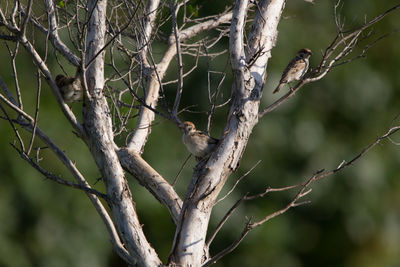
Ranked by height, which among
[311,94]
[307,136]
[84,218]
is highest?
[311,94]

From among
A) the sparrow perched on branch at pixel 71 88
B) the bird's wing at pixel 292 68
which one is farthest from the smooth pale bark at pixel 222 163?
the bird's wing at pixel 292 68

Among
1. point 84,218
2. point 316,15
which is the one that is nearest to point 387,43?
point 316,15

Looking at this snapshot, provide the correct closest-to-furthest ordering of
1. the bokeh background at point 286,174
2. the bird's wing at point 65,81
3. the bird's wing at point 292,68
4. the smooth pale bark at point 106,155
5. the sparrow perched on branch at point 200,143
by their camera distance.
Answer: the smooth pale bark at point 106,155
the sparrow perched on branch at point 200,143
the bird's wing at point 65,81
the bird's wing at point 292,68
the bokeh background at point 286,174

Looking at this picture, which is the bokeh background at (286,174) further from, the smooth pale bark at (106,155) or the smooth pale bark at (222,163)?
the smooth pale bark at (222,163)

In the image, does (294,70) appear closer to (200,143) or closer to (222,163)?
(200,143)

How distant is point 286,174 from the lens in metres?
11.6

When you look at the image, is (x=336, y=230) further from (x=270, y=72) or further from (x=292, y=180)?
(x=270, y=72)

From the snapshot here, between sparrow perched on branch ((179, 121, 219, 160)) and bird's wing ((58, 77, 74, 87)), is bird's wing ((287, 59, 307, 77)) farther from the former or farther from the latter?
bird's wing ((58, 77, 74, 87))

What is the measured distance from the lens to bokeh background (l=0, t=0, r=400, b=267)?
33.5 feet

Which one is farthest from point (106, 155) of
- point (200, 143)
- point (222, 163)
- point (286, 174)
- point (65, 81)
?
point (286, 174)

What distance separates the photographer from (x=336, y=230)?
1212cm

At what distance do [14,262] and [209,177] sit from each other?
6890mm

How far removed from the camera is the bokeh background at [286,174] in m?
10.2

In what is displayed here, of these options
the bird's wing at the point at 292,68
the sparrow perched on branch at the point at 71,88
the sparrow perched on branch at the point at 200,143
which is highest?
the bird's wing at the point at 292,68
